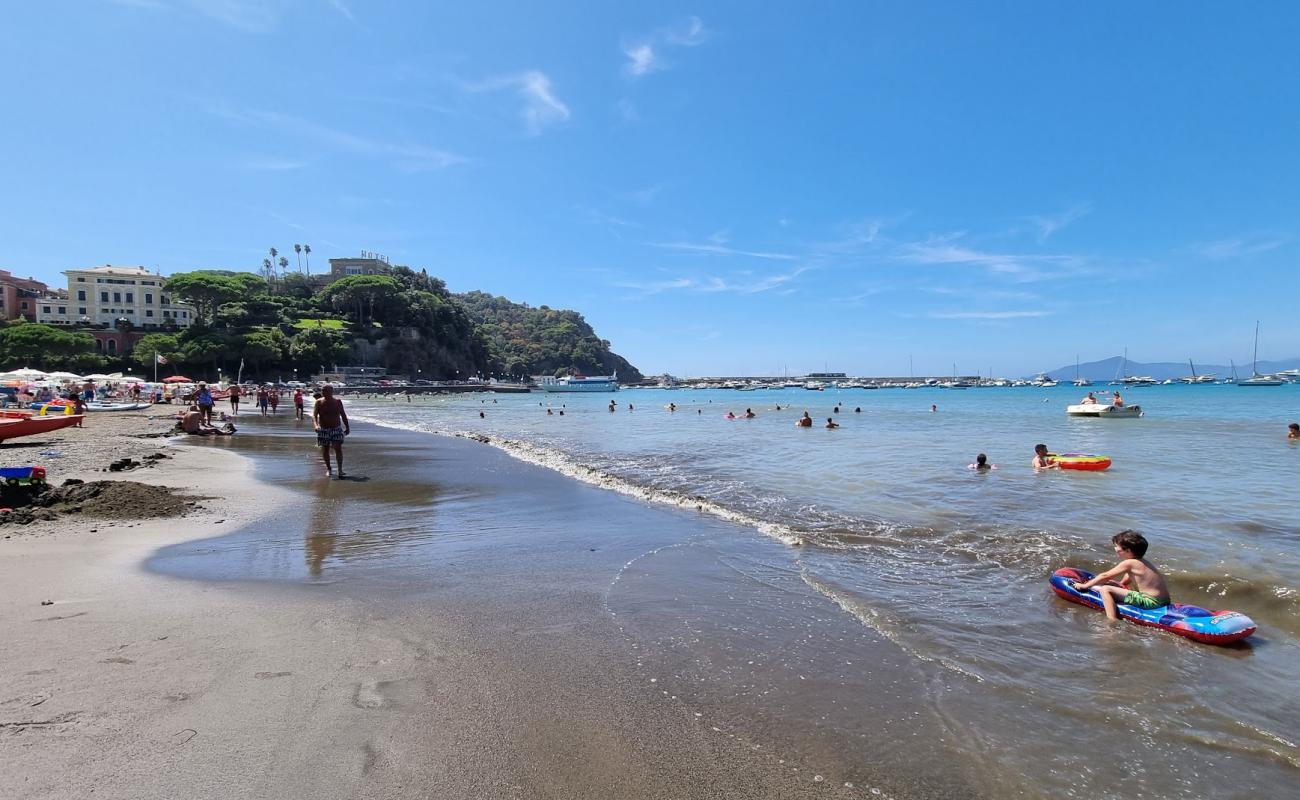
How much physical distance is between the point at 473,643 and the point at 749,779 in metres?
2.44

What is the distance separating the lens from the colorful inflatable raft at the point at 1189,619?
533cm

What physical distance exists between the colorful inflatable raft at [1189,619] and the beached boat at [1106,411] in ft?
136

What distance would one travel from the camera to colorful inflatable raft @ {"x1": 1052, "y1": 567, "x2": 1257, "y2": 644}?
533 cm

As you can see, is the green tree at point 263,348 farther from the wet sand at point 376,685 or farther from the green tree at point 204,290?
the wet sand at point 376,685

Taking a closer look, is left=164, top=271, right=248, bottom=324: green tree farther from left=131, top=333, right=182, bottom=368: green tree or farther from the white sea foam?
the white sea foam

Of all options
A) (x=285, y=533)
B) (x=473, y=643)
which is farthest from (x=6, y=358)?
(x=473, y=643)

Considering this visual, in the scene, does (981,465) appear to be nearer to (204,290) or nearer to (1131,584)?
(1131,584)

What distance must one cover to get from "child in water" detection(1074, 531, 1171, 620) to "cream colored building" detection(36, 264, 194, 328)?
125 meters

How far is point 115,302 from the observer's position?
332 ft

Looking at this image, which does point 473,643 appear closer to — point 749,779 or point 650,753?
point 650,753

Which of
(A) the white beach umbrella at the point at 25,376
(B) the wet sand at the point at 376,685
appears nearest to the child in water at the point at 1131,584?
(B) the wet sand at the point at 376,685

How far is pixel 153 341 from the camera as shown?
3423 inches

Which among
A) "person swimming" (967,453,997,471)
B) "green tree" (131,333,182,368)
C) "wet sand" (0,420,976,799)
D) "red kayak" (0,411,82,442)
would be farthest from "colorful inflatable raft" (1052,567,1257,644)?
"green tree" (131,333,182,368)

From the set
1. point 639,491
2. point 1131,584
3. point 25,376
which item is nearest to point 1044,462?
point 639,491
